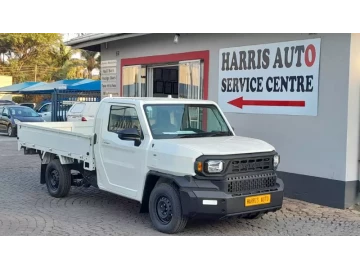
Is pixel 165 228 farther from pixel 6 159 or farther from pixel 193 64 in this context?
pixel 6 159

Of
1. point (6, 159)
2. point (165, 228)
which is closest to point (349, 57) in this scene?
point (165, 228)

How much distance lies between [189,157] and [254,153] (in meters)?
0.96

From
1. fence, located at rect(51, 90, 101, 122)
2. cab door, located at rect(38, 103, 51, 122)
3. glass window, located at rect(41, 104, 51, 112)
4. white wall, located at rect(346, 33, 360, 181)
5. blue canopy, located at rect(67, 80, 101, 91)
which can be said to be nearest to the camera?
white wall, located at rect(346, 33, 360, 181)

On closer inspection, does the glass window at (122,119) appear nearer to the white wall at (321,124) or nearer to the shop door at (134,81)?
the white wall at (321,124)

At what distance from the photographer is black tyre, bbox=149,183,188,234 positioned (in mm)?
6188

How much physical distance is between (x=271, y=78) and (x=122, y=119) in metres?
3.53

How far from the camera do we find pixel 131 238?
6.29 meters

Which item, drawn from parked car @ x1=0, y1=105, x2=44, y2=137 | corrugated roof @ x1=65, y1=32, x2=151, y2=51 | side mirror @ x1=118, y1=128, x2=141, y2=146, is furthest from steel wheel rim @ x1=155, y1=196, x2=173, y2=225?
parked car @ x1=0, y1=105, x2=44, y2=137

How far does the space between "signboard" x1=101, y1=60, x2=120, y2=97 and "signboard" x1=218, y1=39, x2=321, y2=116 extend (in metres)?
4.76

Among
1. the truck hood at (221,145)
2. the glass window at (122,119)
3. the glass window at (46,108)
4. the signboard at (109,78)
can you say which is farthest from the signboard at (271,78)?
the glass window at (46,108)

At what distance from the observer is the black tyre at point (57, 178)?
28.2 ft

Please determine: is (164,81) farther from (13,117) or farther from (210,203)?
(13,117)

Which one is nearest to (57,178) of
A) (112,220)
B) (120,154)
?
(112,220)

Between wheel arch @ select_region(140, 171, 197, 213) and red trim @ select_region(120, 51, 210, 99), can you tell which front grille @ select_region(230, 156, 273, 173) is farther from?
red trim @ select_region(120, 51, 210, 99)
